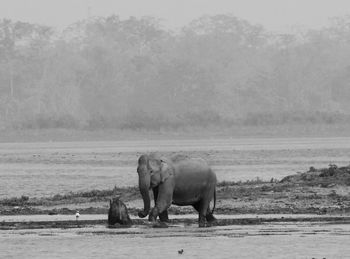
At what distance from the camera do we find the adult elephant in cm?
2547

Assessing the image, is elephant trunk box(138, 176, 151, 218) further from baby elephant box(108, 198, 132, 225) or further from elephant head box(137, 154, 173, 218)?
baby elephant box(108, 198, 132, 225)

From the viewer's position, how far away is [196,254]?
2169cm

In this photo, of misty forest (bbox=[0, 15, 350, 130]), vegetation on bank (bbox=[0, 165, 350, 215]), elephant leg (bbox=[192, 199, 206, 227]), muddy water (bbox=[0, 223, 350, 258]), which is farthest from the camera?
misty forest (bbox=[0, 15, 350, 130])

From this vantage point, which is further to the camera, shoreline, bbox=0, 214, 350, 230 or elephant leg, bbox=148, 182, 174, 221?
shoreline, bbox=0, 214, 350, 230

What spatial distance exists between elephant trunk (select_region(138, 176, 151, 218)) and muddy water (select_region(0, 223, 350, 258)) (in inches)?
12.2

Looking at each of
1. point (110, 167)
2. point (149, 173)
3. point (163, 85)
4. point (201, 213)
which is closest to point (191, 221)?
point (201, 213)

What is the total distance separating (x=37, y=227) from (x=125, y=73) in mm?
120032

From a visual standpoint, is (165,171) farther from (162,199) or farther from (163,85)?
(163,85)

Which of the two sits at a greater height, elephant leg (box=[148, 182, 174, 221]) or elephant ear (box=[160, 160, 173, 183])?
elephant ear (box=[160, 160, 173, 183])

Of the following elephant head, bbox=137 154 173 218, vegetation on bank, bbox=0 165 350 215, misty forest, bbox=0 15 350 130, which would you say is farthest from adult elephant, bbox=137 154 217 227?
misty forest, bbox=0 15 350 130

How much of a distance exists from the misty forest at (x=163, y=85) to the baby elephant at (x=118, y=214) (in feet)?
286

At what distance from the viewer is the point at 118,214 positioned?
25.8 metres

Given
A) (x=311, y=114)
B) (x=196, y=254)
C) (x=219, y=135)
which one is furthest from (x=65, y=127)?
(x=196, y=254)

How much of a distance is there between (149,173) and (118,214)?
978mm
